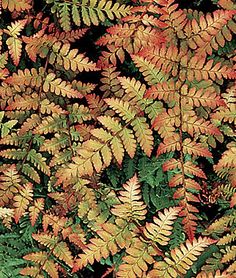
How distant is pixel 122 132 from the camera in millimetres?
2189

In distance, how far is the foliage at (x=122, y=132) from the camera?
2.11 metres

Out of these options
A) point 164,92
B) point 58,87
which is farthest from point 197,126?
point 58,87

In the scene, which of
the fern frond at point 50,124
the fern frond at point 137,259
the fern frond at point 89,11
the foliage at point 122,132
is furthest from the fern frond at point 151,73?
the fern frond at point 137,259

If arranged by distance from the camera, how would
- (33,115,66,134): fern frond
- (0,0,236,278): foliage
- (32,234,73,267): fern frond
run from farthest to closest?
(33,115,66,134): fern frond → (32,234,73,267): fern frond → (0,0,236,278): foliage

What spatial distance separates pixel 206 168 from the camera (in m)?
2.86

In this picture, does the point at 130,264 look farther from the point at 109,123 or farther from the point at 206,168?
the point at 206,168

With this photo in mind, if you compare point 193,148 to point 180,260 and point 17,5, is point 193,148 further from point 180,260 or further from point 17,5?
point 17,5

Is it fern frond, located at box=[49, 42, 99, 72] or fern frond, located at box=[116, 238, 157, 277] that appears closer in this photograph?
fern frond, located at box=[116, 238, 157, 277]

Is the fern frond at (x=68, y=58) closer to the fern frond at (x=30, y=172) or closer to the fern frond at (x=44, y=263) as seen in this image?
the fern frond at (x=30, y=172)

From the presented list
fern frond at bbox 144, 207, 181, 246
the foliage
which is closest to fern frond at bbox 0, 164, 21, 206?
the foliage

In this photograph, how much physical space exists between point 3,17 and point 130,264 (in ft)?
4.98

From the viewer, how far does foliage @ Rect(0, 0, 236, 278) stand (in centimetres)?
211

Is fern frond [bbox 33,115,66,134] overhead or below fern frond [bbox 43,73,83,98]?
below

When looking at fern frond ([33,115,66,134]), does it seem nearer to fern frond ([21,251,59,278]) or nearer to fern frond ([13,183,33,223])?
fern frond ([13,183,33,223])
